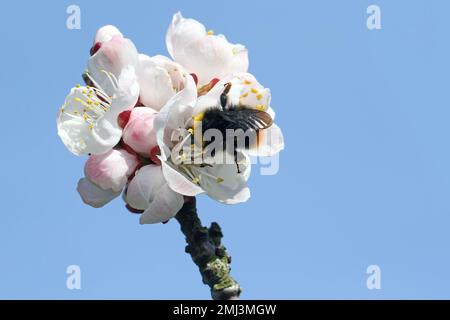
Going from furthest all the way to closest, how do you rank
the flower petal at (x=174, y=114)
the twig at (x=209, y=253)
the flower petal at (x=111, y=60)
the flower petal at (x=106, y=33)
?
the flower petal at (x=106, y=33)
the flower petal at (x=111, y=60)
the flower petal at (x=174, y=114)
the twig at (x=209, y=253)

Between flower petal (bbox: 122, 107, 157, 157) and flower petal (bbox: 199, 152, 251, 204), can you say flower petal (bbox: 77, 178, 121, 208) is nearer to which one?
flower petal (bbox: 122, 107, 157, 157)

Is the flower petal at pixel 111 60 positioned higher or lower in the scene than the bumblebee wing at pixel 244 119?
higher

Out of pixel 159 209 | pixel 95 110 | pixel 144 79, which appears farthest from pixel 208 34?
pixel 159 209

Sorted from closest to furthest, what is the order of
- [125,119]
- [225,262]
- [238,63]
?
[225,262]
[125,119]
[238,63]

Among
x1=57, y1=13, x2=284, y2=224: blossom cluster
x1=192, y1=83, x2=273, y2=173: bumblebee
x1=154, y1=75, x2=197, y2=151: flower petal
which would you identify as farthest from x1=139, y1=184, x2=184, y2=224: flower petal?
x1=192, y1=83, x2=273, y2=173: bumblebee

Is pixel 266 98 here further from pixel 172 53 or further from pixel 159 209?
pixel 159 209

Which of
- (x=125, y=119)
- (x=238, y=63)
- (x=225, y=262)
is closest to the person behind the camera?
(x=225, y=262)

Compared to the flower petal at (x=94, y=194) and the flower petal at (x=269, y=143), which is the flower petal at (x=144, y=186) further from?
A: the flower petal at (x=269, y=143)

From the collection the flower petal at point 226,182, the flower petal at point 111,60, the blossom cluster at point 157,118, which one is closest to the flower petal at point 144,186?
the blossom cluster at point 157,118
